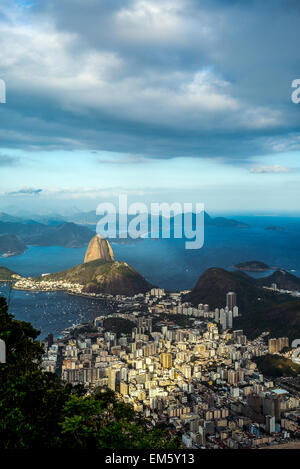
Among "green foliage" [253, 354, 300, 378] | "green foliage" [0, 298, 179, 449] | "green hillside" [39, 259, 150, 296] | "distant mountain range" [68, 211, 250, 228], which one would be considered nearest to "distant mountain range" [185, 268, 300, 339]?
"green foliage" [253, 354, 300, 378]

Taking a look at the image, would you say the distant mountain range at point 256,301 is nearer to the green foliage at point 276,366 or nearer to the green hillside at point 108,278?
the green foliage at point 276,366

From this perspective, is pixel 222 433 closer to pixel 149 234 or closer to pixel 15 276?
pixel 15 276

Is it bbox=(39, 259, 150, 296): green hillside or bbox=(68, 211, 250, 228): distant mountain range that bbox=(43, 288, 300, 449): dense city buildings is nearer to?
bbox=(39, 259, 150, 296): green hillside

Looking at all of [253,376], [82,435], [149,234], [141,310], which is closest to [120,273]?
[141,310]

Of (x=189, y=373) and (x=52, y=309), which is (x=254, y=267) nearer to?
(x=52, y=309)

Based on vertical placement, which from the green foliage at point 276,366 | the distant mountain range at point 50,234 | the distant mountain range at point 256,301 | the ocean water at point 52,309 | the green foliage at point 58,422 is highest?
the distant mountain range at point 50,234

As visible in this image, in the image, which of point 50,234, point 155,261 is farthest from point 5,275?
point 50,234

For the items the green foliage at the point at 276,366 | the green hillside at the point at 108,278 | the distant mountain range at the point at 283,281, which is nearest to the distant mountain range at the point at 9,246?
the green hillside at the point at 108,278

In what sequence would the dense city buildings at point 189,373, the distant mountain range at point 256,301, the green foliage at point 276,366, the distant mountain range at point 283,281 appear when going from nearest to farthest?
the dense city buildings at point 189,373, the green foliage at point 276,366, the distant mountain range at point 256,301, the distant mountain range at point 283,281

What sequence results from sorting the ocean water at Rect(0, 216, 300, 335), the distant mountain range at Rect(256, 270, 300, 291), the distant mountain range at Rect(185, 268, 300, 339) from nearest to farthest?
the distant mountain range at Rect(185, 268, 300, 339) < the ocean water at Rect(0, 216, 300, 335) < the distant mountain range at Rect(256, 270, 300, 291)
